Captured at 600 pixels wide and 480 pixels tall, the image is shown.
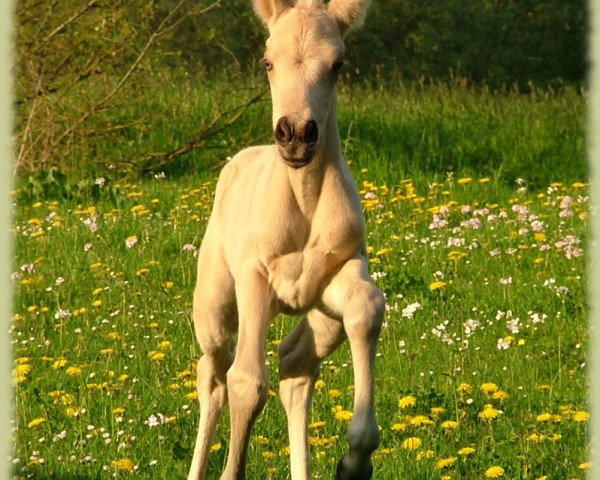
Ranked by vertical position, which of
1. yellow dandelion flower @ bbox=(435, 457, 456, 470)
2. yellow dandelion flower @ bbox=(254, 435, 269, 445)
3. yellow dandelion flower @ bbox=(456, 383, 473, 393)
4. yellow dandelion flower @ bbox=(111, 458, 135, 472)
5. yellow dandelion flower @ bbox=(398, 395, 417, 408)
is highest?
yellow dandelion flower @ bbox=(456, 383, 473, 393)

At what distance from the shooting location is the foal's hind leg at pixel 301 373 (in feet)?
18.9

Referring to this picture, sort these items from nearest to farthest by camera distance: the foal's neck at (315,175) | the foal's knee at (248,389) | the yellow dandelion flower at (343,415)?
the foal's knee at (248,389)
the foal's neck at (315,175)
the yellow dandelion flower at (343,415)

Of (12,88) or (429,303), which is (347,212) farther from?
(12,88)

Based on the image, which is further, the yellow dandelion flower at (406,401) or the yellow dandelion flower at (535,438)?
the yellow dandelion flower at (406,401)

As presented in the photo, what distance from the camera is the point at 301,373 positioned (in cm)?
596

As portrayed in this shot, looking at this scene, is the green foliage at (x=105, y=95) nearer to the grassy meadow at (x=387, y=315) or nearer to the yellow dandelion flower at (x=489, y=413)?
the grassy meadow at (x=387, y=315)

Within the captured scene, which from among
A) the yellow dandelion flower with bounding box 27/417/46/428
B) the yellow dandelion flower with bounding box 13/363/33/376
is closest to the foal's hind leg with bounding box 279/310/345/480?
the yellow dandelion flower with bounding box 27/417/46/428

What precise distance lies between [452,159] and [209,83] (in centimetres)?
588

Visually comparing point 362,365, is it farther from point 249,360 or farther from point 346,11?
point 346,11

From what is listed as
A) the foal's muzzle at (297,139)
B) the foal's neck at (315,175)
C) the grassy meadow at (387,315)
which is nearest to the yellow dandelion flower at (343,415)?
the grassy meadow at (387,315)

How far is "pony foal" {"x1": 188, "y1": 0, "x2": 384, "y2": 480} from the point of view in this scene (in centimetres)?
492

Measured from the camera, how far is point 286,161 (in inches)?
192

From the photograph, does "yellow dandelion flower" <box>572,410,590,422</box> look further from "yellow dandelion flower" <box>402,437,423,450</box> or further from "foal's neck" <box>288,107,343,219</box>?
"foal's neck" <box>288,107,343,219</box>

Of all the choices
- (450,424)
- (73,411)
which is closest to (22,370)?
(73,411)
